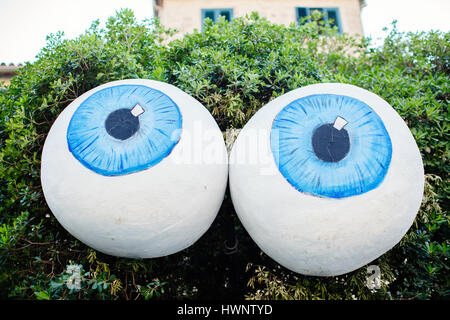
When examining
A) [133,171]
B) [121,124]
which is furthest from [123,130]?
[133,171]

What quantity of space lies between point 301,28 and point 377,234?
3.95m

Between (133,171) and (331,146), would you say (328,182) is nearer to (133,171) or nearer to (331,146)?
(331,146)

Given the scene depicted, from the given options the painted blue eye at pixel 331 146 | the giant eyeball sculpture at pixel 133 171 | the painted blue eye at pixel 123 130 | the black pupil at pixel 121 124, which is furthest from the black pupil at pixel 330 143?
the black pupil at pixel 121 124

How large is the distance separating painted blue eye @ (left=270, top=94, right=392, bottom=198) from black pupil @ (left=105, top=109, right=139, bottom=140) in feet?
3.60

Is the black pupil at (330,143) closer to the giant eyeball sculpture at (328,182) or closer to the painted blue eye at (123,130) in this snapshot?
the giant eyeball sculpture at (328,182)

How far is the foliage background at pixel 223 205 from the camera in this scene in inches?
116

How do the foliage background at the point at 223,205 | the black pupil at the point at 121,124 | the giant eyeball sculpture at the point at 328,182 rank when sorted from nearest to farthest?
the giant eyeball sculpture at the point at 328,182 < the black pupil at the point at 121,124 < the foliage background at the point at 223,205

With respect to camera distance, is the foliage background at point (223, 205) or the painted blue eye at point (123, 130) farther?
the foliage background at point (223, 205)

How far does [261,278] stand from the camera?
2.98 meters

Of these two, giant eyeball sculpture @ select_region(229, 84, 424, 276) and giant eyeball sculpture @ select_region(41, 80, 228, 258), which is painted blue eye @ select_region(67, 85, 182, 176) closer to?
giant eyeball sculpture @ select_region(41, 80, 228, 258)

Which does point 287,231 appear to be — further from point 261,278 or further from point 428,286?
point 428,286

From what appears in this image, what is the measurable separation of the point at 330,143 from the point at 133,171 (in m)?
1.48

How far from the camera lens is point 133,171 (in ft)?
7.84
